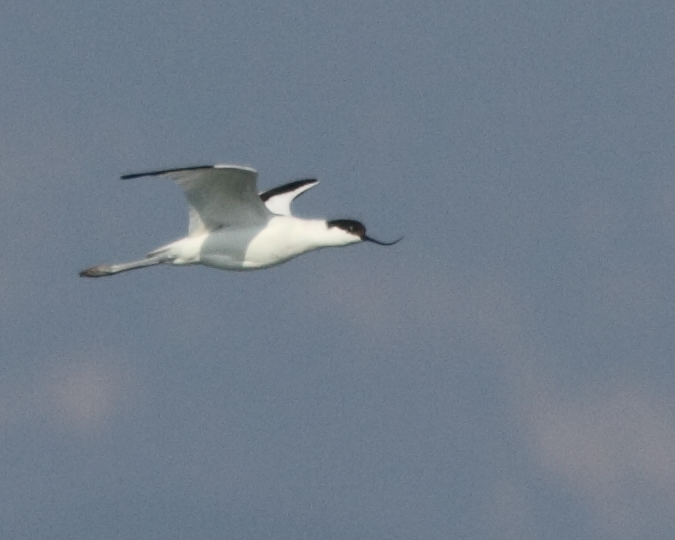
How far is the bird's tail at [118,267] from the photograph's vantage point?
149ft

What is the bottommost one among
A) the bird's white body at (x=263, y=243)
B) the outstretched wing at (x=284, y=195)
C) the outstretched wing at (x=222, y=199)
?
the bird's white body at (x=263, y=243)

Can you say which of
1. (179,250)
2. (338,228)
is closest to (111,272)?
(179,250)

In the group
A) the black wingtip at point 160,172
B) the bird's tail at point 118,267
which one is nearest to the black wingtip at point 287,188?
the bird's tail at point 118,267

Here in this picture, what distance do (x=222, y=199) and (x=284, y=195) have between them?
18.5 ft

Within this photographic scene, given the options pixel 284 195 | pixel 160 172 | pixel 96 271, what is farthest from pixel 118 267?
pixel 160 172

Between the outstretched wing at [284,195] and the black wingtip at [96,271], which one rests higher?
the outstretched wing at [284,195]

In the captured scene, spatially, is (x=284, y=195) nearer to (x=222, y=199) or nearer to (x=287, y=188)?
(x=287, y=188)

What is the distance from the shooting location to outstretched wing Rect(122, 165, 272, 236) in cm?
4256

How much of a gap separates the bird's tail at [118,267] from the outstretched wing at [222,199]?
1232 millimetres

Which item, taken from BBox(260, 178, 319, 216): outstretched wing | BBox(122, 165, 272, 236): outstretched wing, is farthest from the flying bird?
BBox(260, 178, 319, 216): outstretched wing

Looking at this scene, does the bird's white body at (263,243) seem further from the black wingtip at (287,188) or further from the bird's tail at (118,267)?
the black wingtip at (287,188)

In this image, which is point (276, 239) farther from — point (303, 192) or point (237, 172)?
point (303, 192)

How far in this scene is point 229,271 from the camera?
44188mm

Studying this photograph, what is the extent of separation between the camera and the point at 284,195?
49.1 metres
